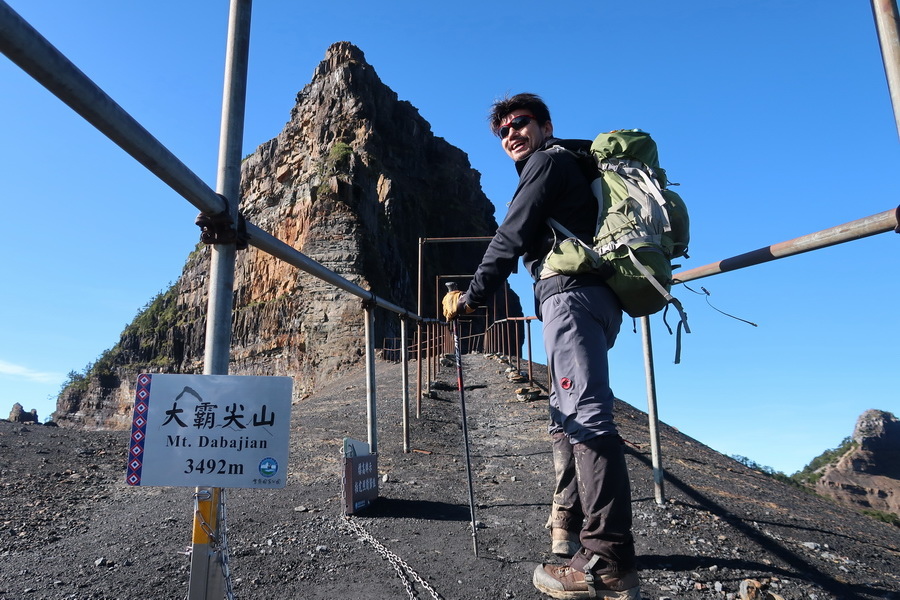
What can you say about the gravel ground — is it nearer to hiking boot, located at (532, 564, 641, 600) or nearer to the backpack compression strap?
hiking boot, located at (532, 564, 641, 600)

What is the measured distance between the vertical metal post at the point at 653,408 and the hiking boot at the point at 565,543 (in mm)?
1005

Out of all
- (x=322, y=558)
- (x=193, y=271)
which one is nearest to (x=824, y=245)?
(x=322, y=558)

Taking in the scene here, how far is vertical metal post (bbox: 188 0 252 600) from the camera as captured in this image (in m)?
1.79

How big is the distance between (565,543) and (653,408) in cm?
126

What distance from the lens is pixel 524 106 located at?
9.16 feet

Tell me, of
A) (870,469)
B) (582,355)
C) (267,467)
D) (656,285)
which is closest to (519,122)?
(656,285)

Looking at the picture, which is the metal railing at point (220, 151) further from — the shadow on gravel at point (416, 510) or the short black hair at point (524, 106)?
the shadow on gravel at point (416, 510)

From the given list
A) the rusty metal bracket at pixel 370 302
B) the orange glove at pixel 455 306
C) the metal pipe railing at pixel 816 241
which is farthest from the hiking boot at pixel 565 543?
the rusty metal bracket at pixel 370 302

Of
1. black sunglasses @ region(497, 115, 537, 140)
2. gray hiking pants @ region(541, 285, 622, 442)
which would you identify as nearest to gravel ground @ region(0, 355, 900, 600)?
gray hiking pants @ region(541, 285, 622, 442)

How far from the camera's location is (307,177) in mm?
35062

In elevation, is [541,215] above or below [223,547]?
above

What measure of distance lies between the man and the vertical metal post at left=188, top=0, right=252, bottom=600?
3.47 ft

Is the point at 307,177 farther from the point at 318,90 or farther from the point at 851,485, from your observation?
the point at 851,485

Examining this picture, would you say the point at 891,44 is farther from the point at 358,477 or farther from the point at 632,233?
the point at 358,477
